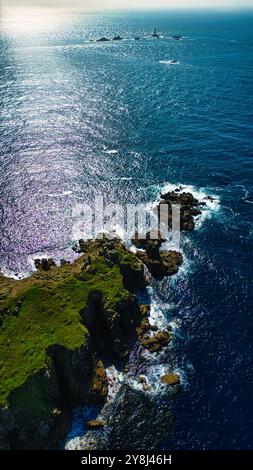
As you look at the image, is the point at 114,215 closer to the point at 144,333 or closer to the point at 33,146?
the point at 144,333

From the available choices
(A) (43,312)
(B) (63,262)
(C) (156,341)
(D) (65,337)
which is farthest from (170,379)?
(B) (63,262)

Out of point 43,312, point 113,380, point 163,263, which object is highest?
point 163,263

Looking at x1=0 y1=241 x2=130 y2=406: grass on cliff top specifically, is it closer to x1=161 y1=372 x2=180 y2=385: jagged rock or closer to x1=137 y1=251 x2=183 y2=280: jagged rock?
x1=137 y1=251 x2=183 y2=280: jagged rock

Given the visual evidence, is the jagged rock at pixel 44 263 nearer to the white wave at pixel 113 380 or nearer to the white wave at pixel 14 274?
the white wave at pixel 14 274

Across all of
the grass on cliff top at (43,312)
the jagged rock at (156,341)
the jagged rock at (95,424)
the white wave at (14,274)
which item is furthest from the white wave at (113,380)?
the white wave at (14,274)

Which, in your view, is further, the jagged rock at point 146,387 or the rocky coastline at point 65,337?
the jagged rock at point 146,387

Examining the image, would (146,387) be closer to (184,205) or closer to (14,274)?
(14,274)

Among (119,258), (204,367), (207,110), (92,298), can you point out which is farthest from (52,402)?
(207,110)
